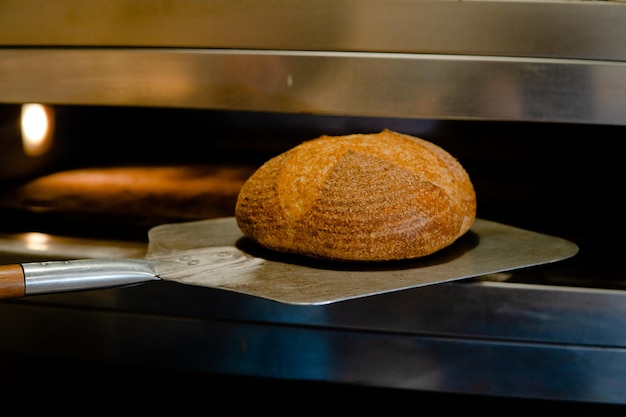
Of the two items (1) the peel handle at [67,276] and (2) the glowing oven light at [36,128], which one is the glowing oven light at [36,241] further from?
(2) the glowing oven light at [36,128]

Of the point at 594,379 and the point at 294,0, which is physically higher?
the point at 294,0

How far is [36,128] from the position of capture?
4.57 ft

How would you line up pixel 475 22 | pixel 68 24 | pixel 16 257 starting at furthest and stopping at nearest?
pixel 68 24
pixel 475 22
pixel 16 257

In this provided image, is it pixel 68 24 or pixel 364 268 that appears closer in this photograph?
pixel 364 268

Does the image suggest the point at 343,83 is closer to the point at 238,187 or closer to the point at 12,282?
the point at 238,187

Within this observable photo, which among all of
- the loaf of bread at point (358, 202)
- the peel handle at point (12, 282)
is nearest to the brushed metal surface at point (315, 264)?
the loaf of bread at point (358, 202)

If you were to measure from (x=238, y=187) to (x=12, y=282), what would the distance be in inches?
26.7

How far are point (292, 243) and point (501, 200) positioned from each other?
0.51 meters

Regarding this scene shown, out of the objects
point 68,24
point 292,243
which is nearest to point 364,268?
point 292,243

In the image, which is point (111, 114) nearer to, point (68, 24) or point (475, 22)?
point (68, 24)

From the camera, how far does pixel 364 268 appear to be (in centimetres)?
84

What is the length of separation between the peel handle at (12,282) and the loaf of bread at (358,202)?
332mm

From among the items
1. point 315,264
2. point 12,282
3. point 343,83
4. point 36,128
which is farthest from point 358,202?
point 36,128

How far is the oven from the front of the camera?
902mm
